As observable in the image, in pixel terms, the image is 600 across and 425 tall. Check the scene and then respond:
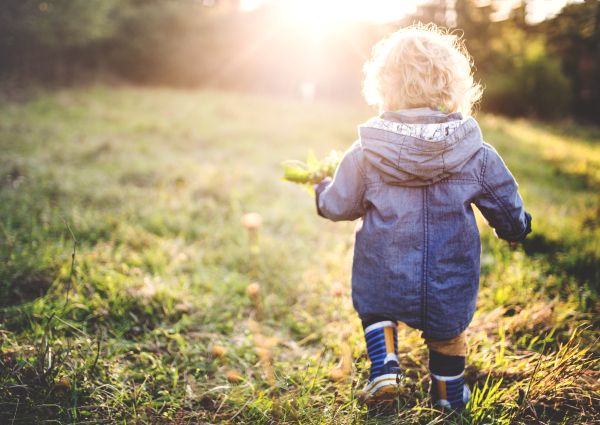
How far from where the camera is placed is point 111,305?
78.7 inches

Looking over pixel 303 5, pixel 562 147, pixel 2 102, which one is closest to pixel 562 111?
pixel 562 147

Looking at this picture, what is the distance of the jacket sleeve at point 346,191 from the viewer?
1.44 metres

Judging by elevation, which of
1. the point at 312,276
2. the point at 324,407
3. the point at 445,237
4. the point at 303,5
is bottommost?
the point at 312,276

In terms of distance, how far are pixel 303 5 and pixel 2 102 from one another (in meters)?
12.2

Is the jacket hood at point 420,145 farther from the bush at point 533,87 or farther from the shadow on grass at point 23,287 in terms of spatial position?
the bush at point 533,87

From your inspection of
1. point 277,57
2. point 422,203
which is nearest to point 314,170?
point 422,203

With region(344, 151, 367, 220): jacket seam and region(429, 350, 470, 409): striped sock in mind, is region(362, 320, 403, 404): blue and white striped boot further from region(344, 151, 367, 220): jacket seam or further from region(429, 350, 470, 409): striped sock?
region(344, 151, 367, 220): jacket seam

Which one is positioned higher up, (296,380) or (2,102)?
(2,102)

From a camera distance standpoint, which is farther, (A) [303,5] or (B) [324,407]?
(A) [303,5]

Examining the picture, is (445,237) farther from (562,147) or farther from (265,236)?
(562,147)

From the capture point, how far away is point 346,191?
144 cm

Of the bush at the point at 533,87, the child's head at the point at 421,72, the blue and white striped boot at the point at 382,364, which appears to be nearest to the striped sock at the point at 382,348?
the blue and white striped boot at the point at 382,364

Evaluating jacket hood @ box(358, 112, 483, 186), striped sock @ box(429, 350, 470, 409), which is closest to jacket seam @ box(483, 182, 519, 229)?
jacket hood @ box(358, 112, 483, 186)

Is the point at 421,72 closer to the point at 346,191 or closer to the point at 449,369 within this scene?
the point at 346,191
